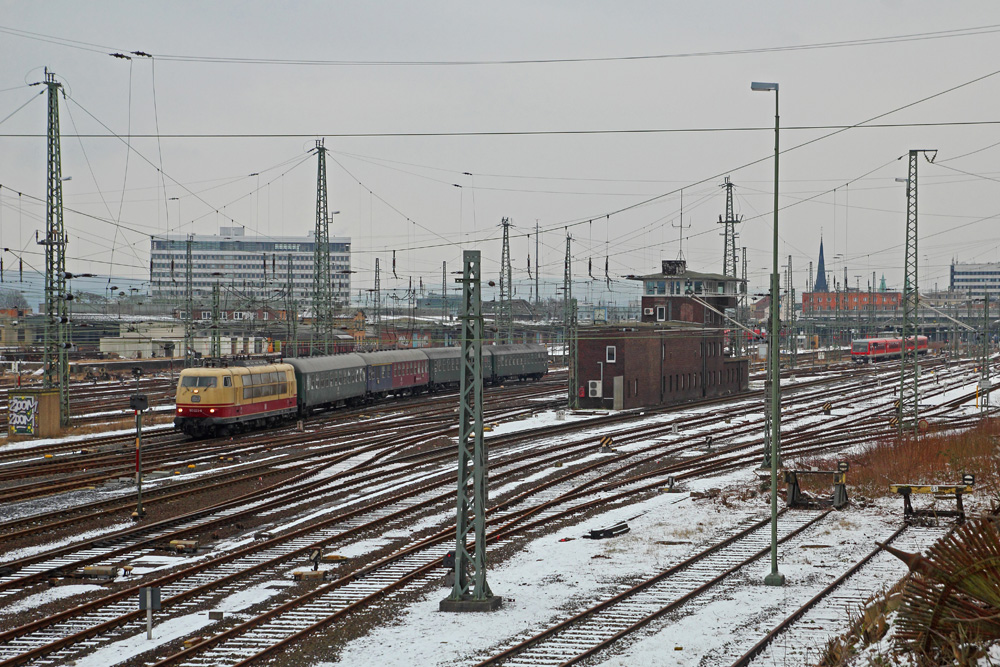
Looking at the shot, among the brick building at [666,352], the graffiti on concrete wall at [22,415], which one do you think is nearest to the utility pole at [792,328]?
the brick building at [666,352]

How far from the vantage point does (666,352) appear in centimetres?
6150

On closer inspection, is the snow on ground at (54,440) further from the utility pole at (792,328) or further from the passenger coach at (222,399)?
the utility pole at (792,328)

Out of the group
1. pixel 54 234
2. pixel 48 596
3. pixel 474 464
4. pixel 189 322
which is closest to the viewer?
pixel 474 464

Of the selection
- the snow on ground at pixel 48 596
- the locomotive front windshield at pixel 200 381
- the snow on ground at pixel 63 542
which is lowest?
the snow on ground at pixel 48 596

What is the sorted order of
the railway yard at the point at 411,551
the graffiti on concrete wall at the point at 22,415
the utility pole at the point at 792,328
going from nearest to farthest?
the railway yard at the point at 411,551
the graffiti on concrete wall at the point at 22,415
the utility pole at the point at 792,328

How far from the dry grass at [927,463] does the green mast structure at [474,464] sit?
53.2 feet

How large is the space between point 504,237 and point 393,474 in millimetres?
40205

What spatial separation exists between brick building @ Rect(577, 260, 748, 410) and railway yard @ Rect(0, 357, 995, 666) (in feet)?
40.9

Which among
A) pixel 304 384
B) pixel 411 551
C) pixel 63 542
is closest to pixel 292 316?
pixel 304 384

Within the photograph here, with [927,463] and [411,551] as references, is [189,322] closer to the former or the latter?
[411,551]

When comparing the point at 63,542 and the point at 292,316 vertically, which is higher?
the point at 292,316

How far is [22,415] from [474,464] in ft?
106

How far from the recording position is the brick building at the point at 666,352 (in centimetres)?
5738

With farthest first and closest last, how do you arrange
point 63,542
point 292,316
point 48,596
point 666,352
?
point 292,316 < point 666,352 < point 63,542 < point 48,596
